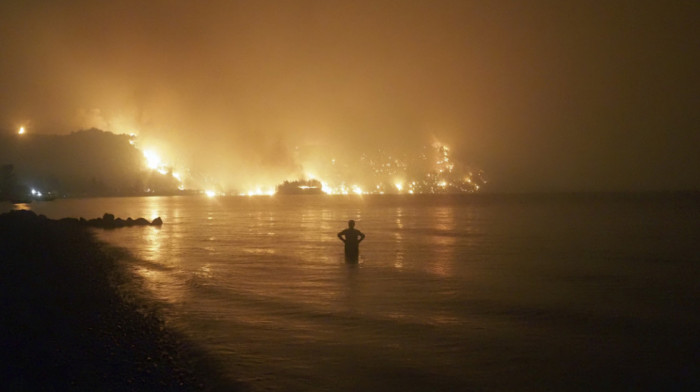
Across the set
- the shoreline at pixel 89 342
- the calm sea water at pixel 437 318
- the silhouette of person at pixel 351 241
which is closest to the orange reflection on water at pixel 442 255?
the calm sea water at pixel 437 318

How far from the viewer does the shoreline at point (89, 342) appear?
859cm

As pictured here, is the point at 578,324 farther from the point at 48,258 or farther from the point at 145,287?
the point at 48,258

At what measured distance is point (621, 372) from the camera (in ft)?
33.3

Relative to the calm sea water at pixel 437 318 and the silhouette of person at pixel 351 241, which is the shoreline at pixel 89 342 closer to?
the calm sea water at pixel 437 318

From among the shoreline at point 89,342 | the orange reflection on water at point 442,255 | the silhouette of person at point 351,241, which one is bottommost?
the orange reflection on water at point 442,255

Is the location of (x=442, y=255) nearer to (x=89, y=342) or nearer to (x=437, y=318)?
(x=437, y=318)

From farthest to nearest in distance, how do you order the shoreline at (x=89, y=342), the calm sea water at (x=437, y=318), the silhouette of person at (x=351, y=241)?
the silhouette of person at (x=351, y=241), the calm sea water at (x=437, y=318), the shoreline at (x=89, y=342)

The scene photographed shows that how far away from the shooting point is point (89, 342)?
10.7m

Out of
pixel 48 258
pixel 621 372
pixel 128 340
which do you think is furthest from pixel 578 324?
pixel 48 258

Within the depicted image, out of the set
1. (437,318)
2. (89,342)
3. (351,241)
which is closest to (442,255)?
(351,241)

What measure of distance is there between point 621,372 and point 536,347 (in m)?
1.85

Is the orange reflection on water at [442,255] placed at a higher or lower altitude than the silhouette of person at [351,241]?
lower

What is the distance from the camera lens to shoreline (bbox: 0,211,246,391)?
859 cm

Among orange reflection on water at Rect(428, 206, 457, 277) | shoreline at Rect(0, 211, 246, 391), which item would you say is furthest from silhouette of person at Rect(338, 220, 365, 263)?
shoreline at Rect(0, 211, 246, 391)
